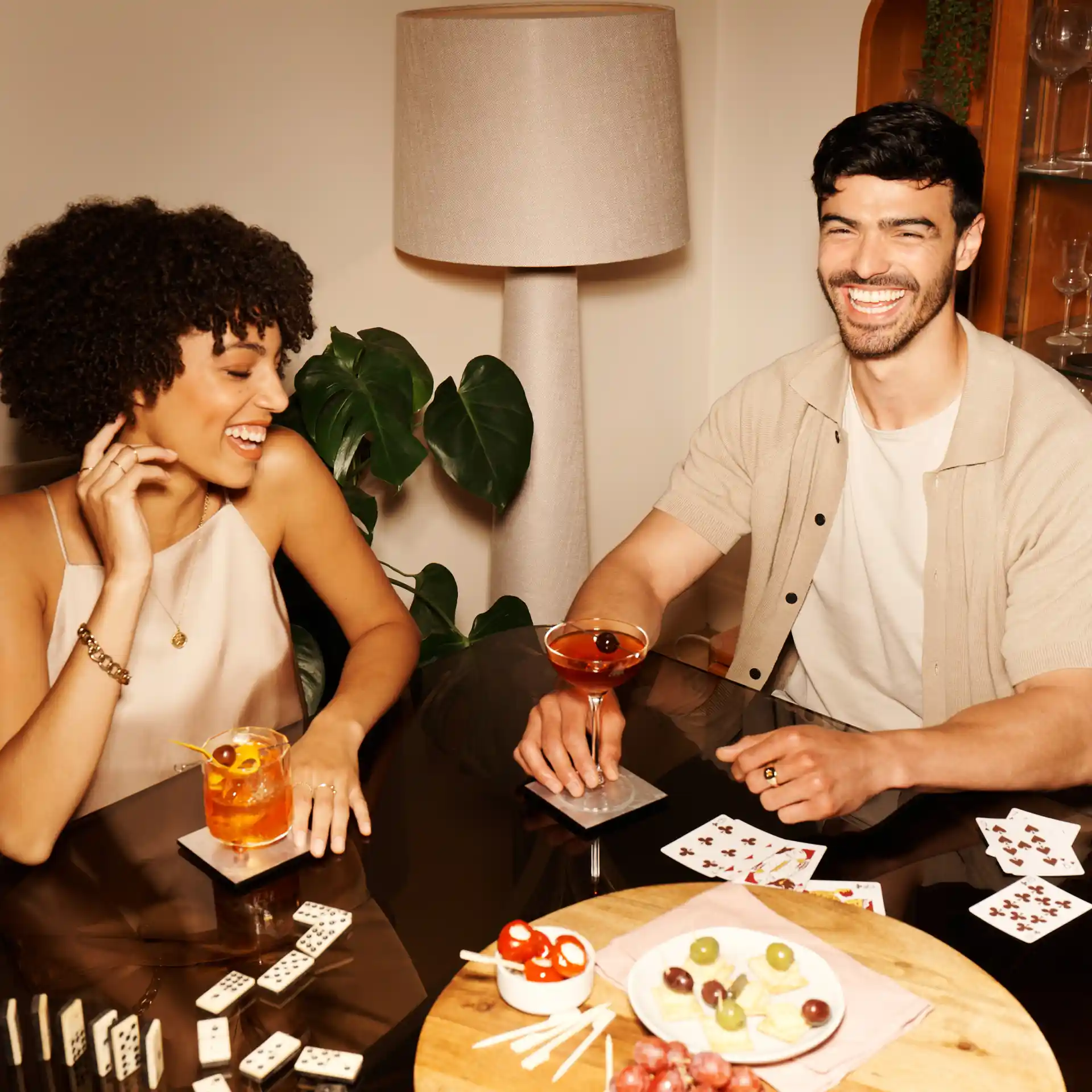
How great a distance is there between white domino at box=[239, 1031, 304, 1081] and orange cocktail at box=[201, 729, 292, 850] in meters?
0.33

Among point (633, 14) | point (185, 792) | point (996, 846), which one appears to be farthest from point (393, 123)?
point (996, 846)

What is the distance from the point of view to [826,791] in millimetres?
1503

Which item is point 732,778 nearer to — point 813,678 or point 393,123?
point 813,678

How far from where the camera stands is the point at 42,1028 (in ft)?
3.76

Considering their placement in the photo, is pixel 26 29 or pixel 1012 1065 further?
pixel 26 29

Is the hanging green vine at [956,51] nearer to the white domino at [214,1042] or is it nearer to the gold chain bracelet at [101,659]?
the gold chain bracelet at [101,659]

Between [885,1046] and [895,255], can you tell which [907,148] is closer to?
[895,255]

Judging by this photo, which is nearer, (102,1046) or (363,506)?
(102,1046)

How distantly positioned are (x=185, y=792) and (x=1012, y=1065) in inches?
38.2

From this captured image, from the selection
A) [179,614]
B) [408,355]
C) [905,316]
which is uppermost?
[905,316]

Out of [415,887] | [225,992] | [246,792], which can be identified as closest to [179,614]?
[246,792]

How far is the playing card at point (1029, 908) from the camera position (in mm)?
1288

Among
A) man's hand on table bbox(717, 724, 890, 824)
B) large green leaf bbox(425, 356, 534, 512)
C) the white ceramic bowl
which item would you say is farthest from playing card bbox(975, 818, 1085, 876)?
large green leaf bbox(425, 356, 534, 512)

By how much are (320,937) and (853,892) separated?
542 millimetres
